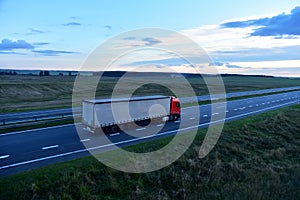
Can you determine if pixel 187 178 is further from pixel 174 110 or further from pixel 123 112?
pixel 174 110

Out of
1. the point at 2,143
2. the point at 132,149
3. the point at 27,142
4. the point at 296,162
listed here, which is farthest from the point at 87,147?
the point at 296,162

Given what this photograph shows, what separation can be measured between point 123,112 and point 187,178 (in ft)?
29.4

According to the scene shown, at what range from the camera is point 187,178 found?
14289mm

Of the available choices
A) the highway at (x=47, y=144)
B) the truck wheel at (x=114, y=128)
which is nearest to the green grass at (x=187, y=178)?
the highway at (x=47, y=144)

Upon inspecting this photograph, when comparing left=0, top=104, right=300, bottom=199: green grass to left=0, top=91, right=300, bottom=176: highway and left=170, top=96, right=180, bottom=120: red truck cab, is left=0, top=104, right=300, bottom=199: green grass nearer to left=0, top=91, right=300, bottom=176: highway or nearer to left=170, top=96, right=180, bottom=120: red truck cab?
left=0, top=91, right=300, bottom=176: highway

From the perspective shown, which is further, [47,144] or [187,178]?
[47,144]

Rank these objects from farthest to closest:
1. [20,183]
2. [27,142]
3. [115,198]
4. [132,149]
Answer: [27,142]
[132,149]
[115,198]
[20,183]

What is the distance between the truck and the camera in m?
20.0

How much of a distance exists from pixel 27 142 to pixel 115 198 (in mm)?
8507

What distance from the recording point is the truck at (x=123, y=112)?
20.0 meters

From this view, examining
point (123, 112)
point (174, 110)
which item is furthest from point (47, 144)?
point (174, 110)

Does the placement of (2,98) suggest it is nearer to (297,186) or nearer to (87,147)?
(87,147)

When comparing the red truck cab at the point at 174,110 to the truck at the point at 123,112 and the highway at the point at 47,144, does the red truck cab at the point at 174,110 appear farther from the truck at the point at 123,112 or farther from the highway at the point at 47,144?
the highway at the point at 47,144

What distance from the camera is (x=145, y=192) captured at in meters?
12.5
